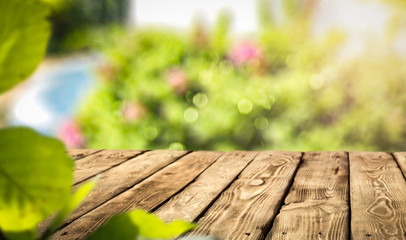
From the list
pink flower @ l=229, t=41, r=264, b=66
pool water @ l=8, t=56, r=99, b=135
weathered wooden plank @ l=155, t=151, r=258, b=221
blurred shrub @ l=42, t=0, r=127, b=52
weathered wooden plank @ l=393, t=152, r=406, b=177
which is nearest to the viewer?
weathered wooden plank @ l=155, t=151, r=258, b=221

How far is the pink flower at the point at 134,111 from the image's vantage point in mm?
3420

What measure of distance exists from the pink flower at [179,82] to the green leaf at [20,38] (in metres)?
3.24

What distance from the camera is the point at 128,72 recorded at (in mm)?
3590

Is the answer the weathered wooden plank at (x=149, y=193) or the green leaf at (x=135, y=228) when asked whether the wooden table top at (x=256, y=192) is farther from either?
the green leaf at (x=135, y=228)

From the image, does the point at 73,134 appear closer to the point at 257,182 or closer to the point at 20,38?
the point at 257,182

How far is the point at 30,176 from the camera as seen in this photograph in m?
0.20

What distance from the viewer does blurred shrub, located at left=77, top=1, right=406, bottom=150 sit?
3.36m

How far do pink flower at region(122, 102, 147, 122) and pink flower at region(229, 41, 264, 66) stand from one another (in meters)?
0.67

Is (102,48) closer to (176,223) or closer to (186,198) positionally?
(186,198)

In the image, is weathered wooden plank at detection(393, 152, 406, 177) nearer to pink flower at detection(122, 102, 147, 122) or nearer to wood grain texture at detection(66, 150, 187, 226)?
wood grain texture at detection(66, 150, 187, 226)

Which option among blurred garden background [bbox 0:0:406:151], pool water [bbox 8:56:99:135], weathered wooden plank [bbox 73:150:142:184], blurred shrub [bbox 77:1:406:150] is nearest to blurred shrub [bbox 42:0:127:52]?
pool water [bbox 8:56:99:135]

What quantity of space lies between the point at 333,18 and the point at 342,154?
225 cm

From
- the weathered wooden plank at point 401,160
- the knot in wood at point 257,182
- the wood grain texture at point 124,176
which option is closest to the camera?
the wood grain texture at point 124,176

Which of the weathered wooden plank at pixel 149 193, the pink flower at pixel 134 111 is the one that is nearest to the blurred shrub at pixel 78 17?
the pink flower at pixel 134 111
